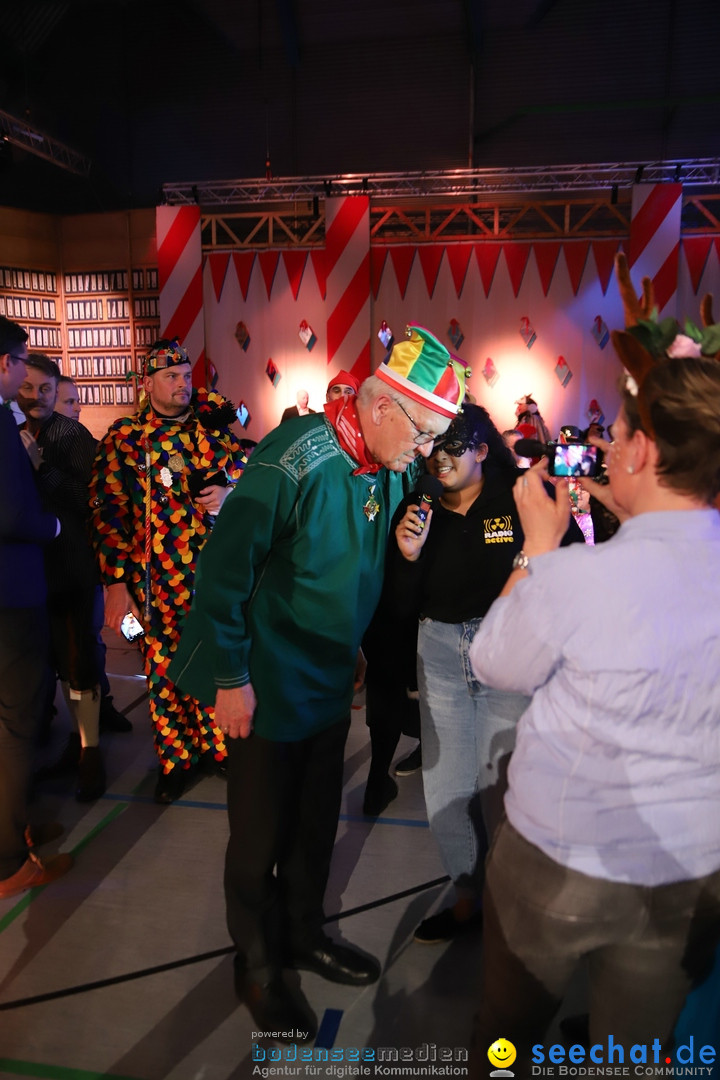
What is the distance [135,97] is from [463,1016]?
11.1m

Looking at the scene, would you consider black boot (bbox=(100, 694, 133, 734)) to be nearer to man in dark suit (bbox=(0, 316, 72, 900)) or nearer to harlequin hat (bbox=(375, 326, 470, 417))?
man in dark suit (bbox=(0, 316, 72, 900))

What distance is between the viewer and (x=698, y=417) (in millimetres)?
854

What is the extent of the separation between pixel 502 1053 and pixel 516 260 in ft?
26.8

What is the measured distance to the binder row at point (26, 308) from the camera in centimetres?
866

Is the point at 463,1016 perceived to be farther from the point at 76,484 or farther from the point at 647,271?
the point at 647,271

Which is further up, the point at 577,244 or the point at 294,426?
the point at 577,244

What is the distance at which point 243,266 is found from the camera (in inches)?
334

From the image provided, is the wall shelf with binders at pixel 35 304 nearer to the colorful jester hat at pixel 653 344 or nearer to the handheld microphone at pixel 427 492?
the handheld microphone at pixel 427 492

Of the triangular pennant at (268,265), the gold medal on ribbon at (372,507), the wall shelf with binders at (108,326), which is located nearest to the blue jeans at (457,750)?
the gold medal on ribbon at (372,507)

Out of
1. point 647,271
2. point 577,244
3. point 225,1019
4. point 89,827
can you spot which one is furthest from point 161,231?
point 225,1019

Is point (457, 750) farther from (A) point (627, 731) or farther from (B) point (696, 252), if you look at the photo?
(B) point (696, 252)

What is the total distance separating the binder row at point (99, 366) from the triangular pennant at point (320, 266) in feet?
8.73

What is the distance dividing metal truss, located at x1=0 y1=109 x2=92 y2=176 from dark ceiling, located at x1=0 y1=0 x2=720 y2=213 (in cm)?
37

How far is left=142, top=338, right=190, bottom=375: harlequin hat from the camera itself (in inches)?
97.0
